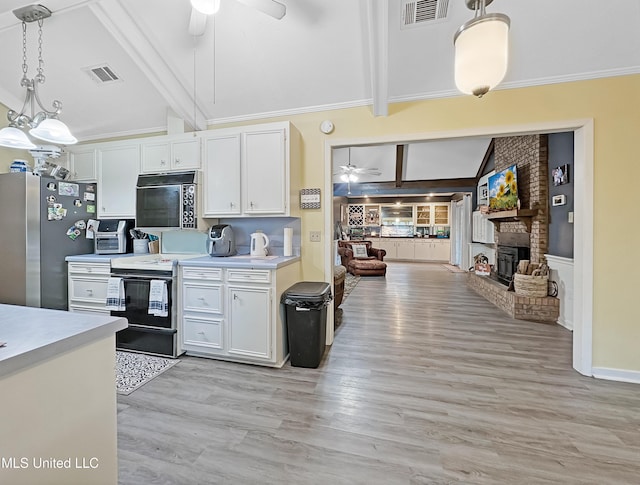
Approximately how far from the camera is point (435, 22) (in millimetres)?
2305

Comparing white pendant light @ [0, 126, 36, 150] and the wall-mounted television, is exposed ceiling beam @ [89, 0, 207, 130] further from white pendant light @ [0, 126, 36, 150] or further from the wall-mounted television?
the wall-mounted television

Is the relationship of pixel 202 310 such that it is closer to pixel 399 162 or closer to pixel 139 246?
pixel 139 246

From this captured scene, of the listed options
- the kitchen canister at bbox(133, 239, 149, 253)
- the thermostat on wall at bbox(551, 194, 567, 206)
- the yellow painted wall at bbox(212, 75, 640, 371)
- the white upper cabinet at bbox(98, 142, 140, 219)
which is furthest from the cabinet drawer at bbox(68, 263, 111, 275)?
the thermostat on wall at bbox(551, 194, 567, 206)

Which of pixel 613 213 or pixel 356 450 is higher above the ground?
pixel 613 213

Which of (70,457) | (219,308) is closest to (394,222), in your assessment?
(219,308)

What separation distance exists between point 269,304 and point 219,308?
1.74ft

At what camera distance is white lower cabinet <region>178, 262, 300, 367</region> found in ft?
8.77

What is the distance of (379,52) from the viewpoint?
7.89ft

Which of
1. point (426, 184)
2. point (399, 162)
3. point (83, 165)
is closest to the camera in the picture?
point (83, 165)

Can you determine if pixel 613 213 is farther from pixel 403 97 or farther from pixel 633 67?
pixel 403 97

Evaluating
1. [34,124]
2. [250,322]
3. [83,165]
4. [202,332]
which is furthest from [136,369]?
[83,165]

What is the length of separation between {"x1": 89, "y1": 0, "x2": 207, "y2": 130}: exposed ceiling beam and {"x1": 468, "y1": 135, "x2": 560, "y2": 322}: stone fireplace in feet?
16.3

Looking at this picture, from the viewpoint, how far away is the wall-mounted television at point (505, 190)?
16.7ft

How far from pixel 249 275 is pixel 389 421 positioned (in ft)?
5.35
